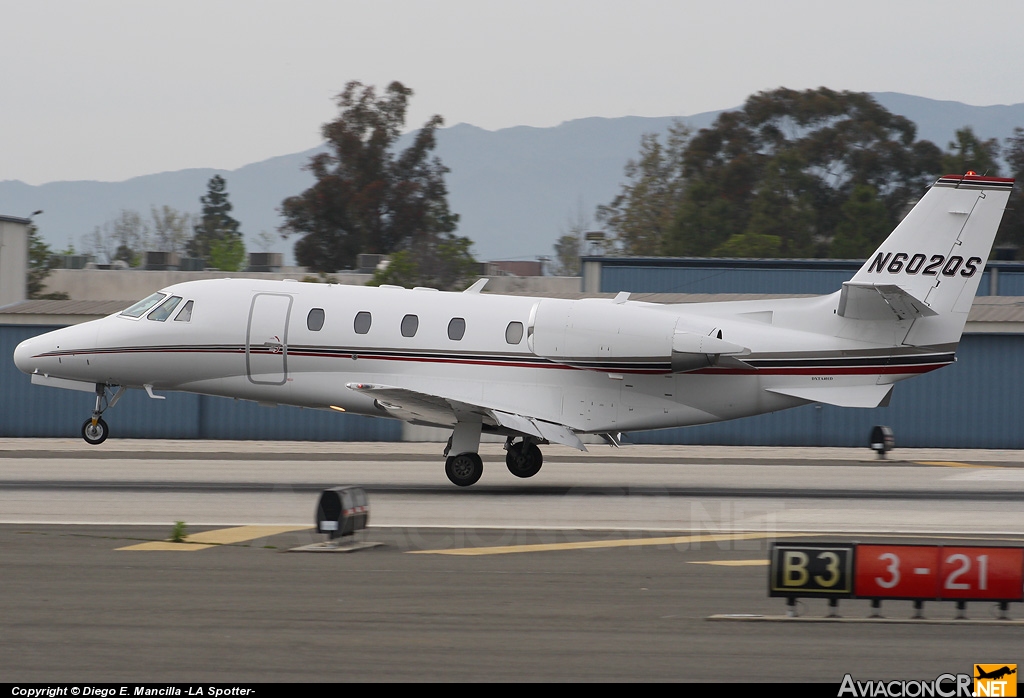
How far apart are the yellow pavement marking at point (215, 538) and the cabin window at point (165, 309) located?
25.2 feet

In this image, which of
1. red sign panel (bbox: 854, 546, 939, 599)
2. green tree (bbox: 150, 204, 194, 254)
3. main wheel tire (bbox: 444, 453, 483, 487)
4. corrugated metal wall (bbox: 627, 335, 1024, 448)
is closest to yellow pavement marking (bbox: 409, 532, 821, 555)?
red sign panel (bbox: 854, 546, 939, 599)

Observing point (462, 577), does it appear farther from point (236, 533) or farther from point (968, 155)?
point (968, 155)

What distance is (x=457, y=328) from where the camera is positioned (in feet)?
67.7

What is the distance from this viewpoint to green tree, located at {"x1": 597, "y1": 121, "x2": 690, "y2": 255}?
9812cm

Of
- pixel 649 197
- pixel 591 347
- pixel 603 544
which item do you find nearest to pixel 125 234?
pixel 649 197

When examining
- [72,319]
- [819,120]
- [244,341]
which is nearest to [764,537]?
[244,341]

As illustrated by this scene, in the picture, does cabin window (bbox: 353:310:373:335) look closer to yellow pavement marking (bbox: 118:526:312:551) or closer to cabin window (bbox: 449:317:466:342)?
cabin window (bbox: 449:317:466:342)

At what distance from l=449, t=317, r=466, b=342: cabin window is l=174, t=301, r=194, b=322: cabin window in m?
5.11

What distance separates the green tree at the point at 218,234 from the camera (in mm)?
102156

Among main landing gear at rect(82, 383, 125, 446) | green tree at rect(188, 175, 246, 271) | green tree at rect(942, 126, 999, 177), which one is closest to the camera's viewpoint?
main landing gear at rect(82, 383, 125, 446)

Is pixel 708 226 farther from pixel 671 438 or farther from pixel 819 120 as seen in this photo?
pixel 671 438

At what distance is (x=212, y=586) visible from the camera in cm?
1137

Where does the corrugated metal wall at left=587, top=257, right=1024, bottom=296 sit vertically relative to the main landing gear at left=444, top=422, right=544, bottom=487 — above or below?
above

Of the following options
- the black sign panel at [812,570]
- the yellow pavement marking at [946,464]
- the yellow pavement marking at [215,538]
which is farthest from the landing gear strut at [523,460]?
the black sign panel at [812,570]
